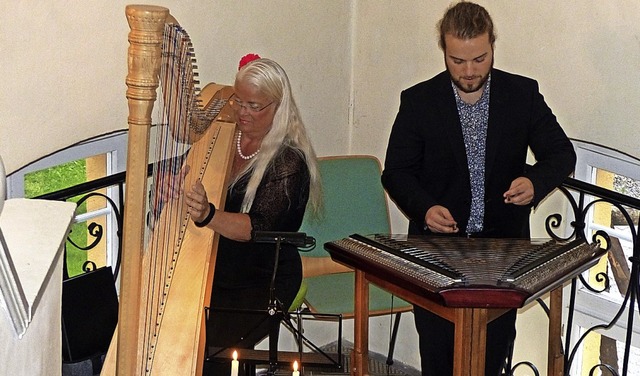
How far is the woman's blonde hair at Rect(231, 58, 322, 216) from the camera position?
3420 mm

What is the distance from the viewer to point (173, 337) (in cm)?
268

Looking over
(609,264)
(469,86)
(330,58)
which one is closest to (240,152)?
(469,86)

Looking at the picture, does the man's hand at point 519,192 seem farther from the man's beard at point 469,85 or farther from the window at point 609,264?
the window at point 609,264

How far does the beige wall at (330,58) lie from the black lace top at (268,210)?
2.28 feet

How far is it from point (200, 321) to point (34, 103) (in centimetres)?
117

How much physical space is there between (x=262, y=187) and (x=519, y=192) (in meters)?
0.88

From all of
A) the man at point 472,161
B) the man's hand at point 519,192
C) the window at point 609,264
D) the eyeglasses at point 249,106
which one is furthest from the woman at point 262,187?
the window at point 609,264

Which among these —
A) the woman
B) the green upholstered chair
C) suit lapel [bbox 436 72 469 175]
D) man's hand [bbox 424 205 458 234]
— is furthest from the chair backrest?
man's hand [bbox 424 205 458 234]

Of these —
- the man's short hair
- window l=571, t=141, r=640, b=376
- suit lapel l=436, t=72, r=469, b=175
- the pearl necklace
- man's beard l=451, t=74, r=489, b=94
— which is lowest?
window l=571, t=141, r=640, b=376

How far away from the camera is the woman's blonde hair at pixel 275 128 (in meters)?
3.42

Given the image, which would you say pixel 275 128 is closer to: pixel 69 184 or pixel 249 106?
pixel 249 106

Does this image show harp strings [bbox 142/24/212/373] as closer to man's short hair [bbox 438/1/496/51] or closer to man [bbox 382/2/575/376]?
man [bbox 382/2/575/376]

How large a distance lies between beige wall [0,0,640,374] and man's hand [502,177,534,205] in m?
0.78

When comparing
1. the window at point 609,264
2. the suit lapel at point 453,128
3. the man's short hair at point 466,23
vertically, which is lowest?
Answer: the window at point 609,264
